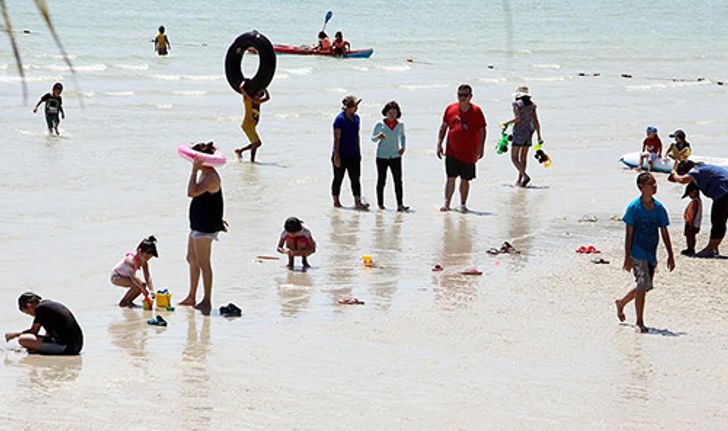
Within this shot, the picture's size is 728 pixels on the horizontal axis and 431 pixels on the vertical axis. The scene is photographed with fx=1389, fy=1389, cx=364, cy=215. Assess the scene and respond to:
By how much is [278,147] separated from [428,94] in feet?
41.4

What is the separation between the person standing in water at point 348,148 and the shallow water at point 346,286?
1.20 feet

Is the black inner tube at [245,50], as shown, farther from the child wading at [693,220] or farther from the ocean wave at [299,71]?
the ocean wave at [299,71]

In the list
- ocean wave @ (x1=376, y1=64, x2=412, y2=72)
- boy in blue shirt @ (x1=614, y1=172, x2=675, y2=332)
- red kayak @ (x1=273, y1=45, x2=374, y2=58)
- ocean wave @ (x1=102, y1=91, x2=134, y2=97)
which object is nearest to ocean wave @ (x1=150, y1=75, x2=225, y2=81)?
ocean wave @ (x1=102, y1=91, x2=134, y2=97)

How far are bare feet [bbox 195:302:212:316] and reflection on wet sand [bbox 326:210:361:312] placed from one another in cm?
92

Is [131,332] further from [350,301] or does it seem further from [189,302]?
[350,301]

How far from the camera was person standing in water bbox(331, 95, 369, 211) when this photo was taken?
1502 centimetres

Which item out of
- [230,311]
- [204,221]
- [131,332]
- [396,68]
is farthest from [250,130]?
[396,68]

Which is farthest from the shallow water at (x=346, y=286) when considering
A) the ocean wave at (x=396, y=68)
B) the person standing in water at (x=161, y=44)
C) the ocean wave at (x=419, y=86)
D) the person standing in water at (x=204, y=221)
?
the person standing in water at (x=161, y=44)

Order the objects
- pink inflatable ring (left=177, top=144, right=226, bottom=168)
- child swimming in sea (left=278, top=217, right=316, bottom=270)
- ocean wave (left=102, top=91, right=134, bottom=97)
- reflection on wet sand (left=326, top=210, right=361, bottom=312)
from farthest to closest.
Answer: ocean wave (left=102, top=91, right=134, bottom=97) < child swimming in sea (left=278, top=217, right=316, bottom=270) < reflection on wet sand (left=326, top=210, right=361, bottom=312) < pink inflatable ring (left=177, top=144, right=226, bottom=168)

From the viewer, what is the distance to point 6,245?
12539 mm

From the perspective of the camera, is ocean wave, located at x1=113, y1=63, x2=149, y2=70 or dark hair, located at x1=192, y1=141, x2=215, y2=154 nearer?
dark hair, located at x1=192, y1=141, x2=215, y2=154

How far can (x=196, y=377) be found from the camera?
7875 mm

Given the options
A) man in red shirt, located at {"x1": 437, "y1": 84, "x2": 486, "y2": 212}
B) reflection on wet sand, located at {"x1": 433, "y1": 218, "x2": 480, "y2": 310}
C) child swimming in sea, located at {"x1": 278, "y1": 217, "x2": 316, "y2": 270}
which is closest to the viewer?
reflection on wet sand, located at {"x1": 433, "y1": 218, "x2": 480, "y2": 310}

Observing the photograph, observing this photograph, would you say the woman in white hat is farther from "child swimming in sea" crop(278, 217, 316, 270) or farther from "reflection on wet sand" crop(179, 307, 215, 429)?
"reflection on wet sand" crop(179, 307, 215, 429)
